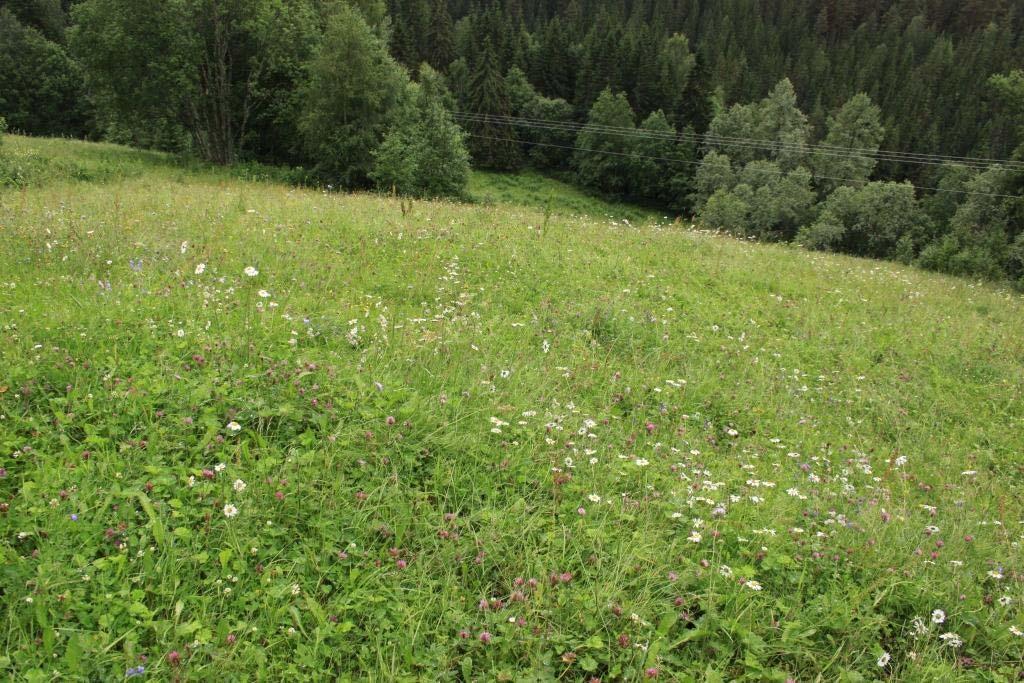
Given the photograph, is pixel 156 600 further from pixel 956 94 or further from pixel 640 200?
A: pixel 956 94

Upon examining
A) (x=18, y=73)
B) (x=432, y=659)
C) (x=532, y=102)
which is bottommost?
(x=432, y=659)

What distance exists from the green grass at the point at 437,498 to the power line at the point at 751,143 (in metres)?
56.0

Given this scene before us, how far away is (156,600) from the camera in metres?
2.93

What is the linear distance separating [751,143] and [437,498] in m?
62.7

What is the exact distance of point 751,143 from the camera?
57969 mm

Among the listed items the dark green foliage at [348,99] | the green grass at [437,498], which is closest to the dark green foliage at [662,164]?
the dark green foliage at [348,99]

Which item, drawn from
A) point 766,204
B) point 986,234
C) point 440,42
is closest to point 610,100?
point 440,42

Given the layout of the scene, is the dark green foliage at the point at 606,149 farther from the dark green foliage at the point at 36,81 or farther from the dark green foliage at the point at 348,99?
the dark green foliage at the point at 36,81

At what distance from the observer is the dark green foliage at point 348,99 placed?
29.1 m

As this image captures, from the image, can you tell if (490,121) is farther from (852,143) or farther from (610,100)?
(852,143)

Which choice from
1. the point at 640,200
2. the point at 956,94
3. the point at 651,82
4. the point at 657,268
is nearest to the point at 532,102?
the point at 651,82

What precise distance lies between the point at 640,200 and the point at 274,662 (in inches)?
2685

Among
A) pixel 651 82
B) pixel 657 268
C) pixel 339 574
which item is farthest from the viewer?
pixel 651 82

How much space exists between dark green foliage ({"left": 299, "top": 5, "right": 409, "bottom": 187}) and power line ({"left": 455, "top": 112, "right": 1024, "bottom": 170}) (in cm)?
3669
